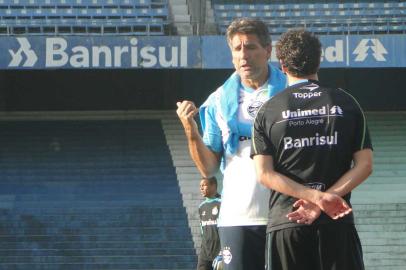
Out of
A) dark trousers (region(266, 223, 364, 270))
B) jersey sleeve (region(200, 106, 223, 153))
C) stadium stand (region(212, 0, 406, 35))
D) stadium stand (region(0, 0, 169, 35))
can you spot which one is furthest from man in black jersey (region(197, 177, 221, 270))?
stadium stand (region(212, 0, 406, 35))

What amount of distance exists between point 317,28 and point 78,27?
4.62 m

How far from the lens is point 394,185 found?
1448cm

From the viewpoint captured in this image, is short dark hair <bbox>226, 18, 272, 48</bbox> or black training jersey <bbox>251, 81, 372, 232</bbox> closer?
black training jersey <bbox>251, 81, 372, 232</bbox>

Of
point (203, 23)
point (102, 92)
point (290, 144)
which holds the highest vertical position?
point (203, 23)

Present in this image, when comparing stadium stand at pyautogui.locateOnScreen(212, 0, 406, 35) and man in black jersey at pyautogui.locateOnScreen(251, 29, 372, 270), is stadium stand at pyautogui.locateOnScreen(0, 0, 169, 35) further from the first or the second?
man in black jersey at pyautogui.locateOnScreen(251, 29, 372, 270)

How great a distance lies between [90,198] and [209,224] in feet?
18.0

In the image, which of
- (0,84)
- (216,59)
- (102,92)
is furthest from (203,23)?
(0,84)

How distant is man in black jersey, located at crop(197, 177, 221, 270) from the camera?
891 centimetres

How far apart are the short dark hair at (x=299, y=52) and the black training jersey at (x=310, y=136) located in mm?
64

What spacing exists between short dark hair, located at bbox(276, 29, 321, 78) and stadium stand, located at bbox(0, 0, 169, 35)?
11.9 metres

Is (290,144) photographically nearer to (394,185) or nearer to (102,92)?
(394,185)

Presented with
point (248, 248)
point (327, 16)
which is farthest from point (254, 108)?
point (327, 16)

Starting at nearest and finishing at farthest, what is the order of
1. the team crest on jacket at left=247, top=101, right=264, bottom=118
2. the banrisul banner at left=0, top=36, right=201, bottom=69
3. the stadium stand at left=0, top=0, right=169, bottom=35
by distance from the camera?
the team crest on jacket at left=247, top=101, right=264, bottom=118 → the banrisul banner at left=0, top=36, right=201, bottom=69 → the stadium stand at left=0, top=0, right=169, bottom=35

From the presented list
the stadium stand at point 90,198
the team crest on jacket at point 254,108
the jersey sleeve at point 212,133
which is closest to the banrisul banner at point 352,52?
the stadium stand at point 90,198
